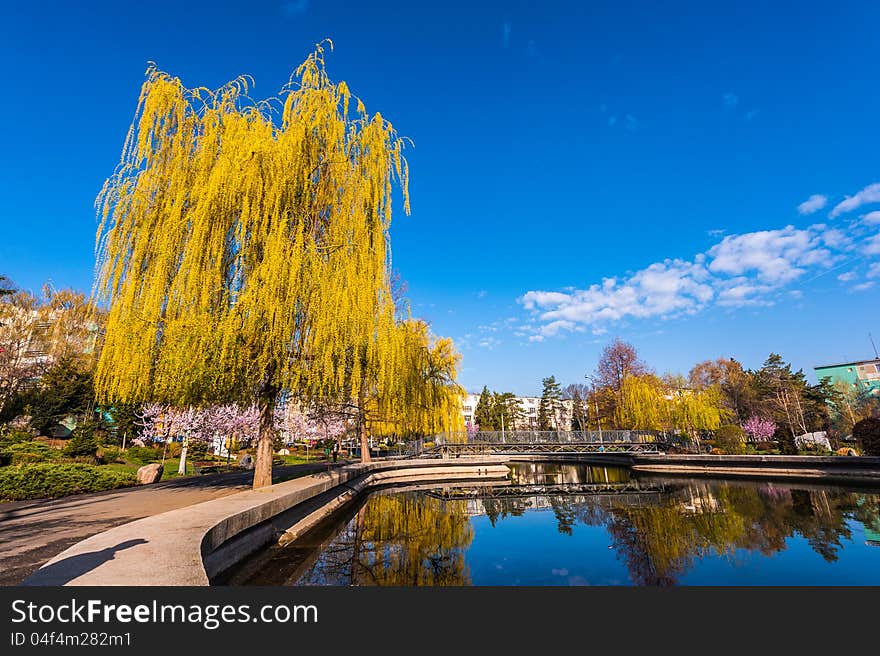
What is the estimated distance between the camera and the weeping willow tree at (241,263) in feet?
30.2

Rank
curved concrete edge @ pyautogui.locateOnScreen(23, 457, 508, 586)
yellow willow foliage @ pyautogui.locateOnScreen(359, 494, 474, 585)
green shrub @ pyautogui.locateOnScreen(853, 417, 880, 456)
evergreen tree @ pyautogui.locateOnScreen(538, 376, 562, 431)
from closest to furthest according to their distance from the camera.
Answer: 1. curved concrete edge @ pyautogui.locateOnScreen(23, 457, 508, 586)
2. yellow willow foliage @ pyautogui.locateOnScreen(359, 494, 474, 585)
3. green shrub @ pyautogui.locateOnScreen(853, 417, 880, 456)
4. evergreen tree @ pyautogui.locateOnScreen(538, 376, 562, 431)

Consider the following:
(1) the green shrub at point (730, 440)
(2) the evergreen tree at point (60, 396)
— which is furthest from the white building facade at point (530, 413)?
(2) the evergreen tree at point (60, 396)

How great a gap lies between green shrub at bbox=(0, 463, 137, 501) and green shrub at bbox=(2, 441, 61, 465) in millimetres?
6190

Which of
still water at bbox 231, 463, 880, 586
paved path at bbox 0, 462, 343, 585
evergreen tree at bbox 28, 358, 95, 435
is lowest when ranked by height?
still water at bbox 231, 463, 880, 586

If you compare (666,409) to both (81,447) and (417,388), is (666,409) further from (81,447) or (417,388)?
(81,447)

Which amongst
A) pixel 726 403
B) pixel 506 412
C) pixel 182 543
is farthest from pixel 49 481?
pixel 506 412

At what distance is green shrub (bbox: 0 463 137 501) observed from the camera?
12.6 m

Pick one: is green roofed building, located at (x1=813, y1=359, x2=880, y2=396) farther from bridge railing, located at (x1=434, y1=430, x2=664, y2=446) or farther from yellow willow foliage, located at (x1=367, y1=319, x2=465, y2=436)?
yellow willow foliage, located at (x1=367, y1=319, x2=465, y2=436)

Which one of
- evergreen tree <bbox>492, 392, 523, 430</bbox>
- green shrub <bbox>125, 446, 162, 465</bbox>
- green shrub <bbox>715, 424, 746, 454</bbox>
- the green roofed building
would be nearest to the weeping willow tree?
green shrub <bbox>125, 446, 162, 465</bbox>

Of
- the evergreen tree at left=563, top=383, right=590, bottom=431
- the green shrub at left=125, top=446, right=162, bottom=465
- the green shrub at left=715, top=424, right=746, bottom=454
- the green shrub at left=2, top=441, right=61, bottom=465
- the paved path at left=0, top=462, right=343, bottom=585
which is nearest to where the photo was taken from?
the paved path at left=0, top=462, right=343, bottom=585

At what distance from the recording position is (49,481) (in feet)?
43.7

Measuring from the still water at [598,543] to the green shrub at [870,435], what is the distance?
4.89 m

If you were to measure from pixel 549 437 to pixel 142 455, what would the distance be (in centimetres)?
3061

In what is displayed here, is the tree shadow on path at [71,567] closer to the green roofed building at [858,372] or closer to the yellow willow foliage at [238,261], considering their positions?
the yellow willow foliage at [238,261]
